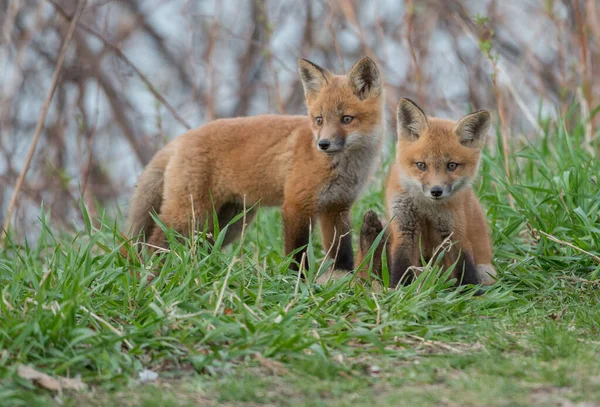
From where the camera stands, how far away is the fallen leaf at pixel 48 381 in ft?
9.43

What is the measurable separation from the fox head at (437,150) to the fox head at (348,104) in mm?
502

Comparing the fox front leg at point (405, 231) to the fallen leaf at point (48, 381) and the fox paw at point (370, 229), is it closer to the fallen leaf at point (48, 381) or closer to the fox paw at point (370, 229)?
the fox paw at point (370, 229)

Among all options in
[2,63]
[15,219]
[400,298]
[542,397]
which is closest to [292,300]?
[400,298]

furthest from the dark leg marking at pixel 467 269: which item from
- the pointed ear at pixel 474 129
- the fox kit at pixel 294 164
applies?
the fox kit at pixel 294 164

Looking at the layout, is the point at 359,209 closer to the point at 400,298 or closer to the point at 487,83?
the point at 400,298

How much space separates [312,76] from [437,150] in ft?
4.41

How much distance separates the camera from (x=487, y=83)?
10734mm

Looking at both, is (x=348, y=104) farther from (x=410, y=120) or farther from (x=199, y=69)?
(x=199, y=69)

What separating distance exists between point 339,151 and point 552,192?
4.99 feet

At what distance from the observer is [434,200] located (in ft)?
14.8

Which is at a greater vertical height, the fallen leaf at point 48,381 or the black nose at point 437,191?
the black nose at point 437,191

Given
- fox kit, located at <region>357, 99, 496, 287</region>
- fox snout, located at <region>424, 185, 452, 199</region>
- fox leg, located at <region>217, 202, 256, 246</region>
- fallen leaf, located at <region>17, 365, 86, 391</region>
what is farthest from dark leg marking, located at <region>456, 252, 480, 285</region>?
fallen leaf, located at <region>17, 365, 86, 391</region>

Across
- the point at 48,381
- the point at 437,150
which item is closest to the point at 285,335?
the point at 48,381

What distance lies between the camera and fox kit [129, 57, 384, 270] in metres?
5.20
